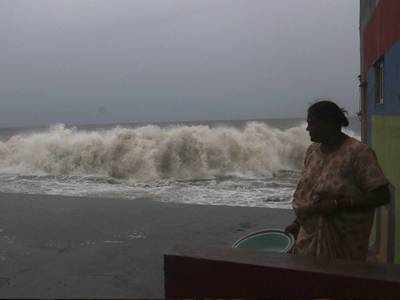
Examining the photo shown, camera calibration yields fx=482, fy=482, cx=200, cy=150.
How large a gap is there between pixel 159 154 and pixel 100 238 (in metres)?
14.5

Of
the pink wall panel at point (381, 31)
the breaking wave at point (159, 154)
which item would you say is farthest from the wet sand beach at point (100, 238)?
the breaking wave at point (159, 154)

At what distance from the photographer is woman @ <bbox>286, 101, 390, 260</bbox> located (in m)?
2.56

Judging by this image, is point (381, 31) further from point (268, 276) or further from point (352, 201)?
point (268, 276)

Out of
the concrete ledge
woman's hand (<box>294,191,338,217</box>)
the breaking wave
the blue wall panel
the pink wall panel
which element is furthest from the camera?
the breaking wave

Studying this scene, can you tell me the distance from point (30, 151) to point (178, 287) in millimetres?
21379

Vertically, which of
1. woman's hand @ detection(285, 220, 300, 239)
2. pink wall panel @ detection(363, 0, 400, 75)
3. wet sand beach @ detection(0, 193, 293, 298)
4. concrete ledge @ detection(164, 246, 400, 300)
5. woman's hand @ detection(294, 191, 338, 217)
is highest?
pink wall panel @ detection(363, 0, 400, 75)

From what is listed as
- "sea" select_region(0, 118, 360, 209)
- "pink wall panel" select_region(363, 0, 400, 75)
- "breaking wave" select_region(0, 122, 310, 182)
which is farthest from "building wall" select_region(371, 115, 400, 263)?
"breaking wave" select_region(0, 122, 310, 182)

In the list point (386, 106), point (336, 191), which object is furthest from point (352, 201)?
point (386, 106)

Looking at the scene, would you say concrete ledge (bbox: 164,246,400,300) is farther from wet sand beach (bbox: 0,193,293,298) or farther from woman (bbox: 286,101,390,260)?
wet sand beach (bbox: 0,193,293,298)

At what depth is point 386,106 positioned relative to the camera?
4.30 meters

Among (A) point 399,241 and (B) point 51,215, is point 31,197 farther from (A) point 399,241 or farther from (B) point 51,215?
(A) point 399,241

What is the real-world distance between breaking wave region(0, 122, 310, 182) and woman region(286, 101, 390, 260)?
15.7m

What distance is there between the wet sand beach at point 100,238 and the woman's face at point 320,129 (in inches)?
59.2

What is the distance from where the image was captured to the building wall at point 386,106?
12.7ft
